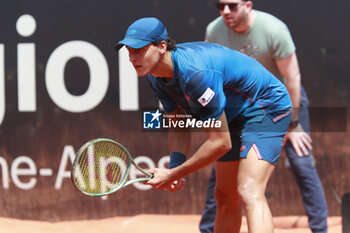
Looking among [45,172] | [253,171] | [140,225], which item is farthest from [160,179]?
[45,172]

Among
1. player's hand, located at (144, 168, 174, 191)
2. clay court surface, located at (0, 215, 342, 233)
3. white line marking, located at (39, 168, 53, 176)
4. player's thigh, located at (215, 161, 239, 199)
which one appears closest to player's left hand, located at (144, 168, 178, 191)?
player's hand, located at (144, 168, 174, 191)

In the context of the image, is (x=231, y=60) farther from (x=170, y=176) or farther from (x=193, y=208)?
(x=193, y=208)

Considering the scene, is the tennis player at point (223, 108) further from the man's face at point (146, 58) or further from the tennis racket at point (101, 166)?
the tennis racket at point (101, 166)

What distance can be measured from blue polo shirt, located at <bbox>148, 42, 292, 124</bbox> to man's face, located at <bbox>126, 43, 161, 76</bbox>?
0.09m

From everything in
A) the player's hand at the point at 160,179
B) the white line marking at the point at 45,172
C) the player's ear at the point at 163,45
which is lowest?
the white line marking at the point at 45,172

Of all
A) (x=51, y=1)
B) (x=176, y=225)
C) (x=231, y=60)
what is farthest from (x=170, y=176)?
(x=51, y=1)

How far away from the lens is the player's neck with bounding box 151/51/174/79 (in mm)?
2754

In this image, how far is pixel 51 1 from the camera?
4820 millimetres

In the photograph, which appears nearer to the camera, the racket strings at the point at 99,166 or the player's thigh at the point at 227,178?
the racket strings at the point at 99,166

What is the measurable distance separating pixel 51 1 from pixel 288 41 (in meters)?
2.06

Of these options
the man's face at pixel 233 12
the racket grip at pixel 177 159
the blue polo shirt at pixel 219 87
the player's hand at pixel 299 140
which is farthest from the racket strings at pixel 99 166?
the player's hand at pixel 299 140

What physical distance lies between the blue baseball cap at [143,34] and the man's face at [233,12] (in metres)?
1.28

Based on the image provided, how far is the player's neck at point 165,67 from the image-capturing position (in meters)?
Answer: 2.75

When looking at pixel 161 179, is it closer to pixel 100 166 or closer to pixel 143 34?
pixel 100 166
